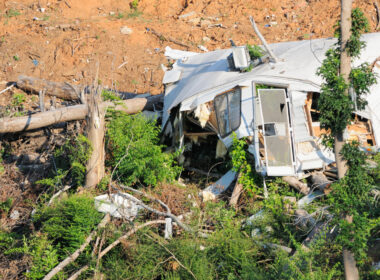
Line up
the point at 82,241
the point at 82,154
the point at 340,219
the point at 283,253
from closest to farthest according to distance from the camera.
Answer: the point at 340,219 → the point at 283,253 → the point at 82,241 → the point at 82,154

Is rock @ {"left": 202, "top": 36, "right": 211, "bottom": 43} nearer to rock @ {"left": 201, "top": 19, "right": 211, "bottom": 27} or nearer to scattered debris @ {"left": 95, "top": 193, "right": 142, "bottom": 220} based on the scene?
rock @ {"left": 201, "top": 19, "right": 211, "bottom": 27}

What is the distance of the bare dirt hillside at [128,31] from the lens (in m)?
14.9

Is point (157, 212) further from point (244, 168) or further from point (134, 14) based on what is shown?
point (134, 14)

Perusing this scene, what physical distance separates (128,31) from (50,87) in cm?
464

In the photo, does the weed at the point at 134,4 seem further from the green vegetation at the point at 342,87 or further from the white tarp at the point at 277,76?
the green vegetation at the point at 342,87

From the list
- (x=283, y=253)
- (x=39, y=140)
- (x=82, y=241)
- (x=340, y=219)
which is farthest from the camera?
(x=39, y=140)

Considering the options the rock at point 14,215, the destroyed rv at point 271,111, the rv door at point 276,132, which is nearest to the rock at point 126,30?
the destroyed rv at point 271,111

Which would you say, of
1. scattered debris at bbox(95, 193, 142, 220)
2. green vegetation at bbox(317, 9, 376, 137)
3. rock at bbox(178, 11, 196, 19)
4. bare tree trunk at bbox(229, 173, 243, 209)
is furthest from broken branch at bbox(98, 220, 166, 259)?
rock at bbox(178, 11, 196, 19)

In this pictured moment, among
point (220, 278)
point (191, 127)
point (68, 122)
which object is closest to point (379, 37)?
point (191, 127)

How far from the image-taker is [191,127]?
10188 millimetres

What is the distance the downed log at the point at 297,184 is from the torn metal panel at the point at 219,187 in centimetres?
106

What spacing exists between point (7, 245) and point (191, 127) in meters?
4.45

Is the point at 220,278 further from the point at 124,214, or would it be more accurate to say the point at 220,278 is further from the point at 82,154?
the point at 82,154

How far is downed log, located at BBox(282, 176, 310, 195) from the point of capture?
26.4 ft
